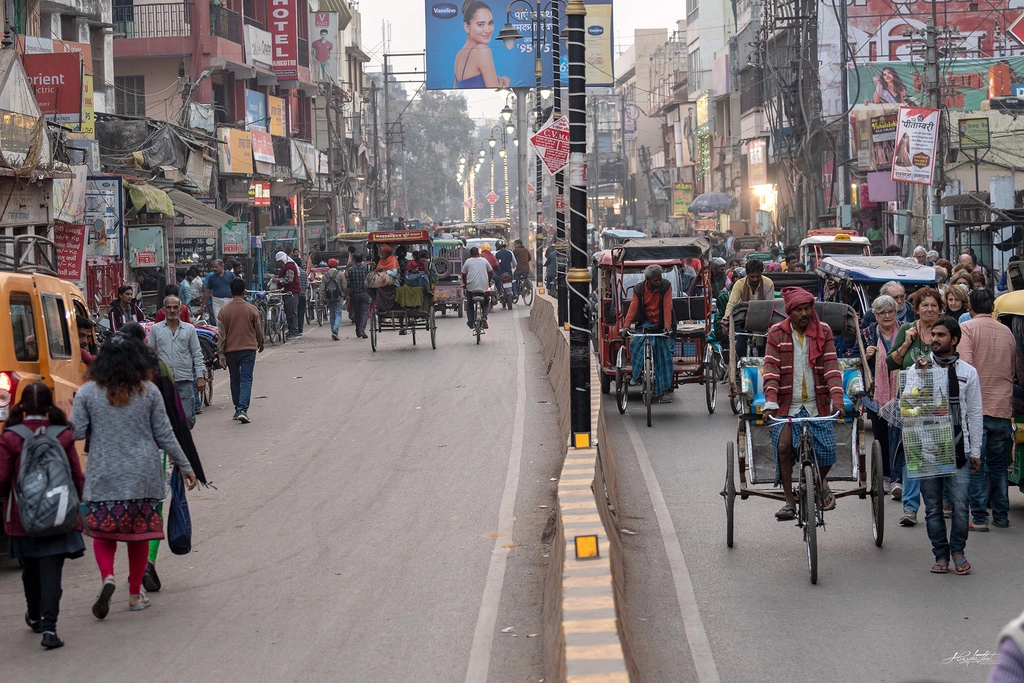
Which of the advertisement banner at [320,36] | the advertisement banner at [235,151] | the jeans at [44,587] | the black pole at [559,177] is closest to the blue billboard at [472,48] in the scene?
the advertisement banner at [235,151]

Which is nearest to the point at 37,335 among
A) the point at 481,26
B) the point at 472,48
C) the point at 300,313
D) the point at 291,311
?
the point at 291,311

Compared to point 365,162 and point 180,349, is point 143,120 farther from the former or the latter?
point 365,162

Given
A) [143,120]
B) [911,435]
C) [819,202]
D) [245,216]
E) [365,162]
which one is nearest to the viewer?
[911,435]

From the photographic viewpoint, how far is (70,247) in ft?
67.9

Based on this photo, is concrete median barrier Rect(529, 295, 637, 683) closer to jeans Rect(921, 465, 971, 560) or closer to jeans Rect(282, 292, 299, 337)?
jeans Rect(921, 465, 971, 560)

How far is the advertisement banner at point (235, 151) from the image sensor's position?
3972 centimetres

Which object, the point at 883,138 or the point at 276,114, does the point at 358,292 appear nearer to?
the point at 883,138

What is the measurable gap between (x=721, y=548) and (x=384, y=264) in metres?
17.3

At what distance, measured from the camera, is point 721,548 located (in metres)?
9.47

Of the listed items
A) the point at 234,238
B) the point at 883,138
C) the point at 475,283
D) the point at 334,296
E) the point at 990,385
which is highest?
the point at 883,138

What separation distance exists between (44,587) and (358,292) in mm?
21556

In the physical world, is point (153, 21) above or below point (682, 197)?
above

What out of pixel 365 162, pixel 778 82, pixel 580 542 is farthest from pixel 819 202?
pixel 580 542

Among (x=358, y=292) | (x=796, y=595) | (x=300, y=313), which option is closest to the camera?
(x=796, y=595)
